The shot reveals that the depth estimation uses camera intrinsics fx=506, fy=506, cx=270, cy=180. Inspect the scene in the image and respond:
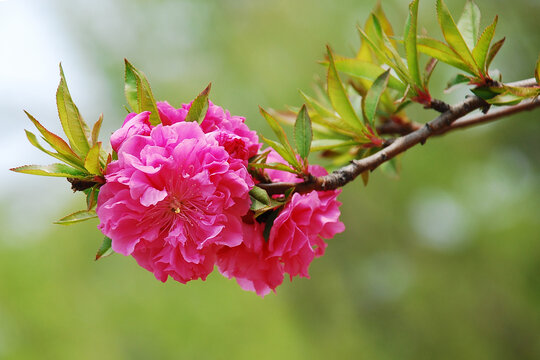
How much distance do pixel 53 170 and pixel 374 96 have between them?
0.50 m

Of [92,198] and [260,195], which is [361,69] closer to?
[260,195]

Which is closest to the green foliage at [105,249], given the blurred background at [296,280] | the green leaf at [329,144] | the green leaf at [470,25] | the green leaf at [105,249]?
the green leaf at [105,249]

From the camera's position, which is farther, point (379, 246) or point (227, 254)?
point (379, 246)

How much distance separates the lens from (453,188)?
466cm

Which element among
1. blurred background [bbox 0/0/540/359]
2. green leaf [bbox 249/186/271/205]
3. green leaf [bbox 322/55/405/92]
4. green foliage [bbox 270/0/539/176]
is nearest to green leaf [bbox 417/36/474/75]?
green foliage [bbox 270/0/539/176]

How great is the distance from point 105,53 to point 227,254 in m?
5.37

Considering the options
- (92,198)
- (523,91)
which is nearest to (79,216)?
(92,198)

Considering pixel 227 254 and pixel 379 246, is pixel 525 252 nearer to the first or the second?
pixel 379 246

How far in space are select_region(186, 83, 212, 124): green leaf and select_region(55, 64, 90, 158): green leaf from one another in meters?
0.15

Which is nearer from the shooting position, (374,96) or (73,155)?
(73,155)

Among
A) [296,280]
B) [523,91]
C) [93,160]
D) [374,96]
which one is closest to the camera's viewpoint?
[93,160]

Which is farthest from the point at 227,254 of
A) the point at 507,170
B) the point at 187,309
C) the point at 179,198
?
the point at 187,309

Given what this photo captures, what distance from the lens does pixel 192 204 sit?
626 millimetres

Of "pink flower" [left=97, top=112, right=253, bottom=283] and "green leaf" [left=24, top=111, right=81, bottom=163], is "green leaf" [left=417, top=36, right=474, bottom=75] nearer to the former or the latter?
"pink flower" [left=97, top=112, right=253, bottom=283]
